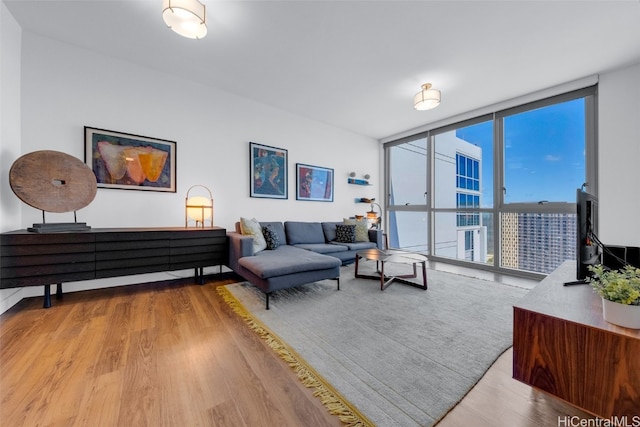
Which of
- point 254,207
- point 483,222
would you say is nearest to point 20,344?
point 254,207

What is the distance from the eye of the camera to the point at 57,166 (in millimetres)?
2201

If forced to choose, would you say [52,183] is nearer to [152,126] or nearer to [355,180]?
[152,126]

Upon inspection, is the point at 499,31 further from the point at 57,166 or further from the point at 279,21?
the point at 57,166

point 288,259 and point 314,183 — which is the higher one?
point 314,183

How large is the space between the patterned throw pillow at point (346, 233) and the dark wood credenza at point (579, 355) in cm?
297

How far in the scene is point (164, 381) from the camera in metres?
1.26

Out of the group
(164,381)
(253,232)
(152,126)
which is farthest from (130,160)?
(164,381)

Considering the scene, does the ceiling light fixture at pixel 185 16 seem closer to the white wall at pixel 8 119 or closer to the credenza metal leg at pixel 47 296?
the white wall at pixel 8 119

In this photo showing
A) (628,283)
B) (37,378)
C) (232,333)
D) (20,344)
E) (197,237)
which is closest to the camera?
(628,283)

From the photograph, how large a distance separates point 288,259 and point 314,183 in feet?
7.63

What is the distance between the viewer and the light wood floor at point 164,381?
41.1 inches

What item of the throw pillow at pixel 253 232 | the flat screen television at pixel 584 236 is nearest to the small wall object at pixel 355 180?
the throw pillow at pixel 253 232

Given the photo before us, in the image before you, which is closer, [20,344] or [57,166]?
[20,344]

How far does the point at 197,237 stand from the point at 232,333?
4.88ft
